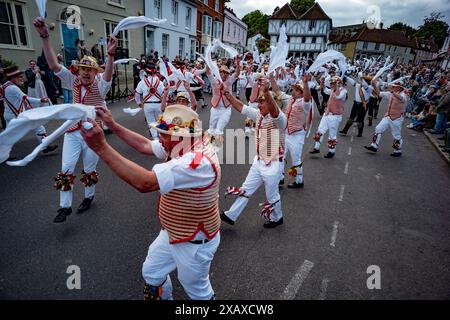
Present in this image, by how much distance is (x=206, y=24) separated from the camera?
3222 centimetres

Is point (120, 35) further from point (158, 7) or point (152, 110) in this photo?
point (152, 110)

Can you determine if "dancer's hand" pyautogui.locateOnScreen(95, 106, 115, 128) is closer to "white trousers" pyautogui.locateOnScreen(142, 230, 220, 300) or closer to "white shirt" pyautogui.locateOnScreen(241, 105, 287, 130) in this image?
"white trousers" pyautogui.locateOnScreen(142, 230, 220, 300)

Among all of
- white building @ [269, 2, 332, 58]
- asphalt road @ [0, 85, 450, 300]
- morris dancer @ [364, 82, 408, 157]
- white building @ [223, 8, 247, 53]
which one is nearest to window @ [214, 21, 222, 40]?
white building @ [223, 8, 247, 53]

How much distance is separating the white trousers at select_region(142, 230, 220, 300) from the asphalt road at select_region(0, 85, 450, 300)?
73 cm

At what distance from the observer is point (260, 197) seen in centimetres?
530

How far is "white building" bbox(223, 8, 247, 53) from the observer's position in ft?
132

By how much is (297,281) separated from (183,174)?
88.1 inches

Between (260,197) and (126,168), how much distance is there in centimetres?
388

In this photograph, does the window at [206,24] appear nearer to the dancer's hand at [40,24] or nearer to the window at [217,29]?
the window at [217,29]

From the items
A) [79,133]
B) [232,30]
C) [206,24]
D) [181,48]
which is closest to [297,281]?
[79,133]

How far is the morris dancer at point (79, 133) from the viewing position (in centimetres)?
385

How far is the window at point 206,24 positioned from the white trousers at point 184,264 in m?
33.8
